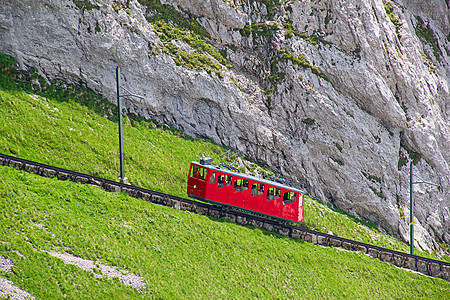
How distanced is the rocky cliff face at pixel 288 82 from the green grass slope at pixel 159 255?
43.1ft

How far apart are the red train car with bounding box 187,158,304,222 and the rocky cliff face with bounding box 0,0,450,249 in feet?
37.0

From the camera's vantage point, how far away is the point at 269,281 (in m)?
22.1

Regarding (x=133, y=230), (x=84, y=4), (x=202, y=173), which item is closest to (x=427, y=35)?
(x=202, y=173)

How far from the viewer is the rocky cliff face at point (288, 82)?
34.9 meters

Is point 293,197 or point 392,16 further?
point 392,16

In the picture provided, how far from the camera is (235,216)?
27.0m

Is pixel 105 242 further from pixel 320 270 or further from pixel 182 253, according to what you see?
pixel 320 270

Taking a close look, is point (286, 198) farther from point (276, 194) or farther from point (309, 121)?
point (309, 121)

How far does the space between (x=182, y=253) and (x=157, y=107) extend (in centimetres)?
1868

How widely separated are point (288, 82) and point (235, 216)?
63.8 feet

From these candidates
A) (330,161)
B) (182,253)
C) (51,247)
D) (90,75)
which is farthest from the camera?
(330,161)

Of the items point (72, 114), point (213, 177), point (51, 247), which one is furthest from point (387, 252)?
point (72, 114)

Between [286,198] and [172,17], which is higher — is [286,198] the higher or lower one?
the lower one

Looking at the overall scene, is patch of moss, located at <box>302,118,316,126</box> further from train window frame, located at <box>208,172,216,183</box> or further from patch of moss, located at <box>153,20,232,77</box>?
train window frame, located at <box>208,172,216,183</box>
